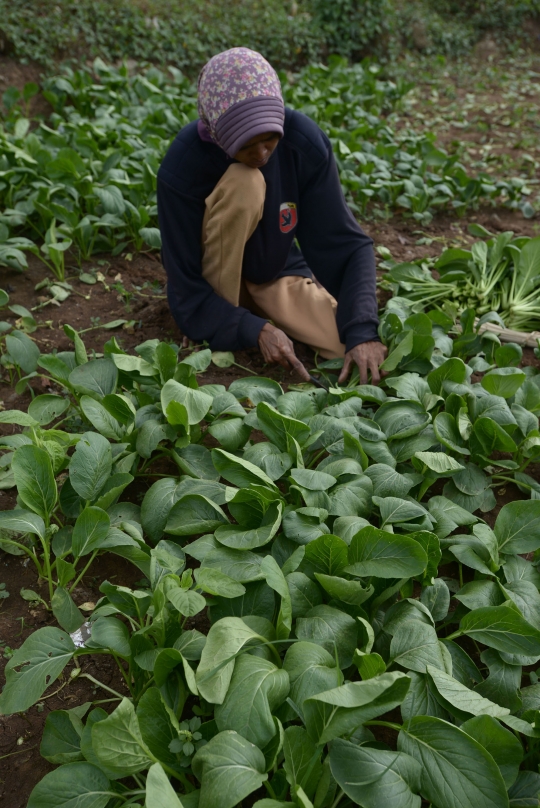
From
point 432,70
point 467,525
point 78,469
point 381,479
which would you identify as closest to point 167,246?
point 78,469

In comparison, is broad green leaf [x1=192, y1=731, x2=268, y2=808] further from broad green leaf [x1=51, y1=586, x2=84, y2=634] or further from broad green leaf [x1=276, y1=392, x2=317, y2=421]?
broad green leaf [x1=276, y1=392, x2=317, y2=421]

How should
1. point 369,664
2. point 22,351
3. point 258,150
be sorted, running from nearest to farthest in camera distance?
point 369,664, point 258,150, point 22,351

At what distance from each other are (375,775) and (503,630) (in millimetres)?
524

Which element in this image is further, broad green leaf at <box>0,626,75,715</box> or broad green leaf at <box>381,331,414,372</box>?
broad green leaf at <box>381,331,414,372</box>

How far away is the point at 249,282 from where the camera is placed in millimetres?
3037

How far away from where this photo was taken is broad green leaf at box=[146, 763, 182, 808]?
1.18 meters

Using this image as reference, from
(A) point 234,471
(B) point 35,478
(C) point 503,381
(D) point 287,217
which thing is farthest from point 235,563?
(D) point 287,217

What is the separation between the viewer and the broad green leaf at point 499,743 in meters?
1.38

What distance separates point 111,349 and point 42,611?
3.05ft

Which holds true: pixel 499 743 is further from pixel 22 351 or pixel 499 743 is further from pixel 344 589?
pixel 22 351

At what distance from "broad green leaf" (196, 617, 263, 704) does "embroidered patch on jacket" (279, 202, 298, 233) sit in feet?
5.70

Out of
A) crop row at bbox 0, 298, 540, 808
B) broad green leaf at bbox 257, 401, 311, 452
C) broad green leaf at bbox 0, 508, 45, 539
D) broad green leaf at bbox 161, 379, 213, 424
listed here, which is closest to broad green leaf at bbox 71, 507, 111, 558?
crop row at bbox 0, 298, 540, 808

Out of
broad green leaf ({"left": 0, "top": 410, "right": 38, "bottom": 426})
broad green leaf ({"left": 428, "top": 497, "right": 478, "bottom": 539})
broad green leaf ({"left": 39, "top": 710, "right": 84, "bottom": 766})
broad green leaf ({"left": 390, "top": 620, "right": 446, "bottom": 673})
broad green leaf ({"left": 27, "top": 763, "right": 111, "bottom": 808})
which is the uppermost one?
broad green leaf ({"left": 0, "top": 410, "right": 38, "bottom": 426})

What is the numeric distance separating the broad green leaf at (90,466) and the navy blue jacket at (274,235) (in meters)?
0.94
